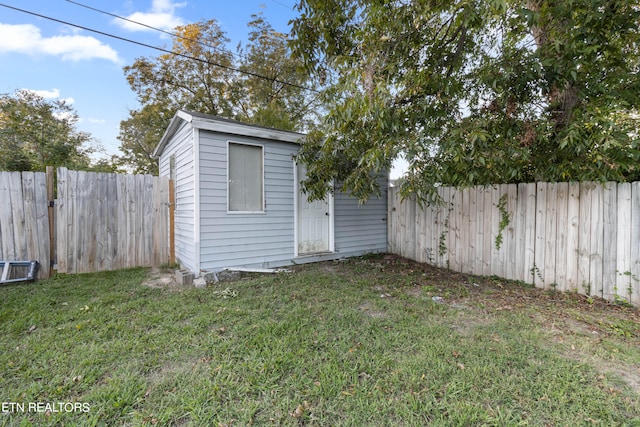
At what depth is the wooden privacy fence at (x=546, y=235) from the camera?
331 cm

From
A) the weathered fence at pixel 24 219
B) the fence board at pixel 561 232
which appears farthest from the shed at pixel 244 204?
the fence board at pixel 561 232

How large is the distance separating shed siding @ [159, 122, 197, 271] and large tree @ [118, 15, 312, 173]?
25.2 feet

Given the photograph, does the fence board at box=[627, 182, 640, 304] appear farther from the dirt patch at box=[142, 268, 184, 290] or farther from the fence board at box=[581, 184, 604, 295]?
the dirt patch at box=[142, 268, 184, 290]

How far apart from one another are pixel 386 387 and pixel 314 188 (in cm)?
366

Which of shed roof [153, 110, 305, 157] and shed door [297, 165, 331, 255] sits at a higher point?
shed roof [153, 110, 305, 157]

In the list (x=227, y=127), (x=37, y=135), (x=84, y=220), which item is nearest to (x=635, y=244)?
(x=227, y=127)

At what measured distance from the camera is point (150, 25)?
252 inches

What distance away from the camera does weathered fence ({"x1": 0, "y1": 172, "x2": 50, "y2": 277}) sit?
430 centimetres

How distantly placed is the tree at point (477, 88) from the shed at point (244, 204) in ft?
5.24

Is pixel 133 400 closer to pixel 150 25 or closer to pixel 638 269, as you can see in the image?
pixel 638 269

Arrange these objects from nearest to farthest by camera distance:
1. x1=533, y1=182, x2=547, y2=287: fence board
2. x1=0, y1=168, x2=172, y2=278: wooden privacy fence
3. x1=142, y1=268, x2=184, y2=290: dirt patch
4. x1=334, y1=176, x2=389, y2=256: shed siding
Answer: x1=533, y1=182, x2=547, y2=287: fence board < x1=142, y1=268, x2=184, y2=290: dirt patch < x1=0, y1=168, x2=172, y2=278: wooden privacy fence < x1=334, y1=176, x2=389, y2=256: shed siding

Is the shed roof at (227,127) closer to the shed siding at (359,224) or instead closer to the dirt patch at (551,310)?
the shed siding at (359,224)

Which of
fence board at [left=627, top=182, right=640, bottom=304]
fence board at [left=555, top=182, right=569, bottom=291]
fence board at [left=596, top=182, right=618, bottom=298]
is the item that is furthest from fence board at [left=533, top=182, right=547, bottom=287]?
fence board at [left=627, top=182, right=640, bottom=304]

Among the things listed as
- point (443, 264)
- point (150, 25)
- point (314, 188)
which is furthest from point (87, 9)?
point (443, 264)
